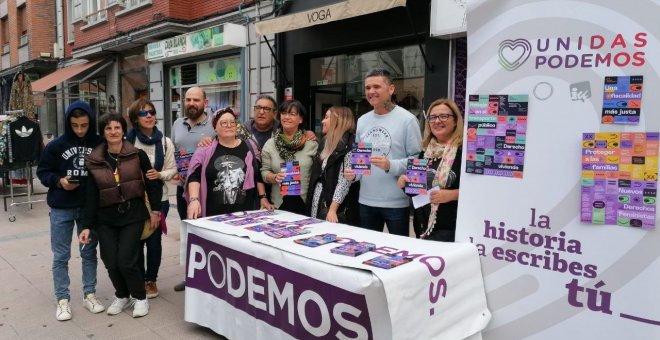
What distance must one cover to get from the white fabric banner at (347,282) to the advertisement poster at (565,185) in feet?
0.73

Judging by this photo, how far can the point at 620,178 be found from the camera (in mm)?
2141

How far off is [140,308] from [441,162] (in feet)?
8.36

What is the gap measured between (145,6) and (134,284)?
9844mm

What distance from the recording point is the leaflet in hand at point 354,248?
2439 millimetres

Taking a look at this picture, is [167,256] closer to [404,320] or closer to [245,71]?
[404,320]

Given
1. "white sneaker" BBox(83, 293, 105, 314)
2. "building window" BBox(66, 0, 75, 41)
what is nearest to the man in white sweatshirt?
"white sneaker" BBox(83, 293, 105, 314)

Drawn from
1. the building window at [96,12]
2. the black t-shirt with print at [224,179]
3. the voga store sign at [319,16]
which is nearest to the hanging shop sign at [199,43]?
the voga store sign at [319,16]

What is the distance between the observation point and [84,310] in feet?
12.5

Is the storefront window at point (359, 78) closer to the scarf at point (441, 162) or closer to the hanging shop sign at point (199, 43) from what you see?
the hanging shop sign at point (199, 43)

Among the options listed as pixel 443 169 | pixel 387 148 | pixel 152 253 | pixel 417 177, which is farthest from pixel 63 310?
pixel 443 169

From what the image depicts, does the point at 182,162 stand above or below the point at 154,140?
below

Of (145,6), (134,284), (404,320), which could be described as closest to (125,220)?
(134,284)

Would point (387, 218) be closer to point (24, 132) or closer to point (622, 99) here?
point (622, 99)

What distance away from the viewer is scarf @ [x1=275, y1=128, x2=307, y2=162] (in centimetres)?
362
